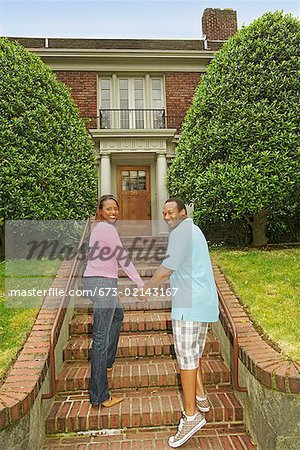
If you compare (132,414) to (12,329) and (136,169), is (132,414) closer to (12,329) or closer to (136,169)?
(12,329)

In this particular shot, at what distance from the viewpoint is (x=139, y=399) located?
304cm

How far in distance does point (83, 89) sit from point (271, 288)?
9147 millimetres

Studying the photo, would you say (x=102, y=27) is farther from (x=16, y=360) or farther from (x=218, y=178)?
(x=16, y=360)

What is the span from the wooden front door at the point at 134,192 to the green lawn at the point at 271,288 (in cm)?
485

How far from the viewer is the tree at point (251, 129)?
558 cm

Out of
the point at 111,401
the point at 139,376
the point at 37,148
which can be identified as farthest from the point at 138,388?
the point at 37,148

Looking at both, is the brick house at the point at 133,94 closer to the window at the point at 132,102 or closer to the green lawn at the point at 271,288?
the window at the point at 132,102

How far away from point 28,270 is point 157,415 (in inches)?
127

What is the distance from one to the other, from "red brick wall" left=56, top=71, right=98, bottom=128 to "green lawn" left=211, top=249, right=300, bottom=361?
691 cm

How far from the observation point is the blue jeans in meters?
2.72

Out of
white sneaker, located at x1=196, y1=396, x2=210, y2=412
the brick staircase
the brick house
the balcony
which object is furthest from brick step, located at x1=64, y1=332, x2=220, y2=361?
the balcony

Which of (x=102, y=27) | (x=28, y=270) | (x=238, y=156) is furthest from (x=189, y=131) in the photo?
(x=102, y=27)

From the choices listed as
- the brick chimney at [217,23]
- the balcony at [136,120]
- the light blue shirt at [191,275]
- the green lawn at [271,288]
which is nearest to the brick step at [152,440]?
the green lawn at [271,288]

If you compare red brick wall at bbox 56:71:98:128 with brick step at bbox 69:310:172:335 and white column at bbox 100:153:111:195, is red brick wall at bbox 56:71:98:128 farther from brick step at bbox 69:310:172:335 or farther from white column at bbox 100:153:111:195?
brick step at bbox 69:310:172:335
